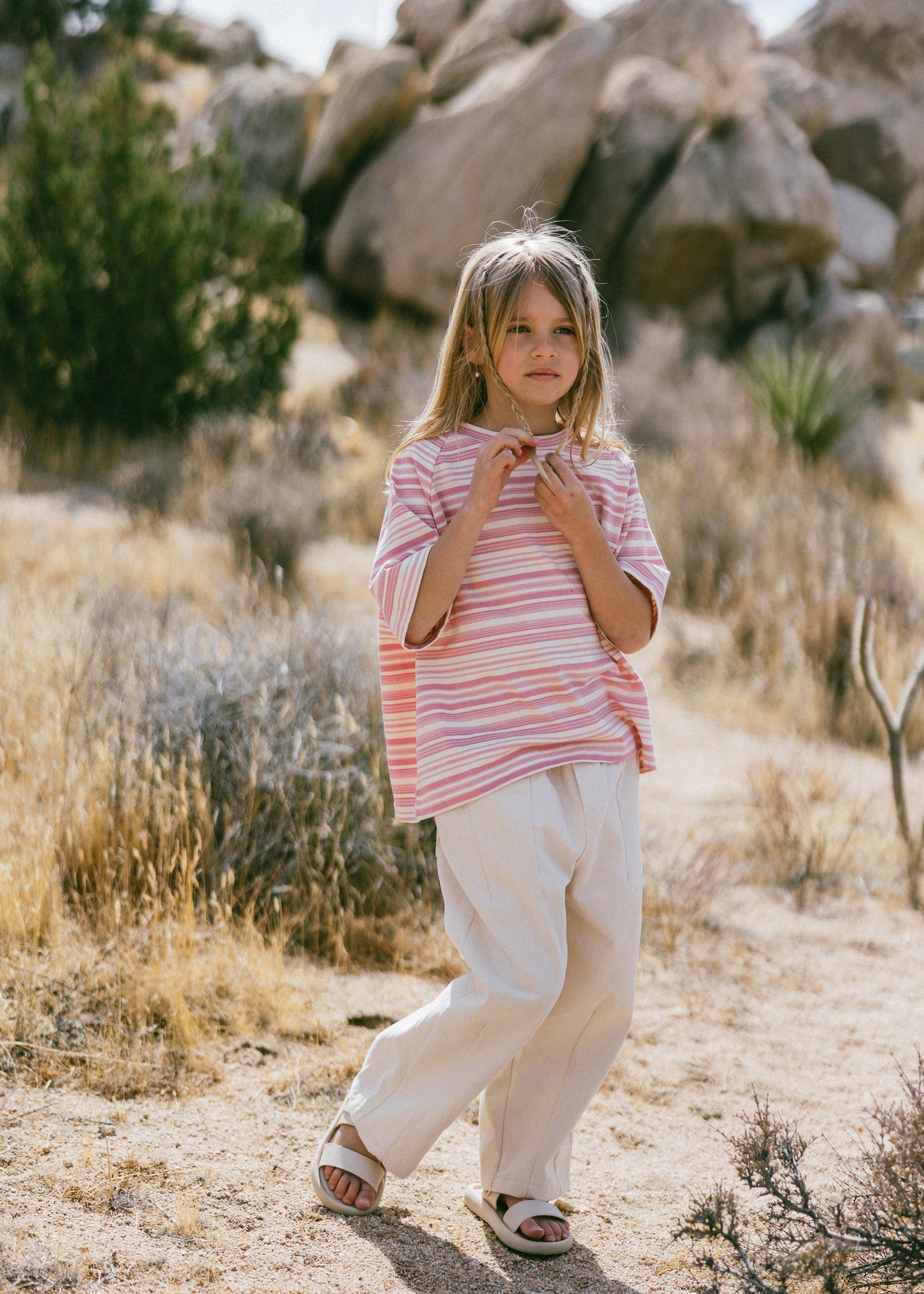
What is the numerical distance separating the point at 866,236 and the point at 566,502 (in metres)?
16.3

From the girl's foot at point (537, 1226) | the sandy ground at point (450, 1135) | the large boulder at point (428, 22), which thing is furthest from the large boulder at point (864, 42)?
the girl's foot at point (537, 1226)

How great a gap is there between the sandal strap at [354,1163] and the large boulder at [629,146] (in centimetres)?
1342

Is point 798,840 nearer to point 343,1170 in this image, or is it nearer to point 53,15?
point 343,1170

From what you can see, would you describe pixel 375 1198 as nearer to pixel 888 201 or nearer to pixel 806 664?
pixel 806 664

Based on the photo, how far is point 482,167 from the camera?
14.2m

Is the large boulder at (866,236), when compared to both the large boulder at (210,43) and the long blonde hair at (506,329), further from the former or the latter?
the long blonde hair at (506,329)

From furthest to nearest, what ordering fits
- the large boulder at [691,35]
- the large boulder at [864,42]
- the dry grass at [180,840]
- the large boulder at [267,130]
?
the large boulder at [864,42] → the large boulder at [267,130] → the large boulder at [691,35] → the dry grass at [180,840]

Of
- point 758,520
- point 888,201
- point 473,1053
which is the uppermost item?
point 888,201

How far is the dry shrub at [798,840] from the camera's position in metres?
4.54

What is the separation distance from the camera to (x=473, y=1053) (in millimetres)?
2076

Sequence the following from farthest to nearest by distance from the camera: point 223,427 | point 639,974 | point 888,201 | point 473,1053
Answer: point 888,201 < point 223,427 < point 639,974 < point 473,1053

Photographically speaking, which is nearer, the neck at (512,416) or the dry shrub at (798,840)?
the neck at (512,416)

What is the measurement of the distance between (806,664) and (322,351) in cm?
848

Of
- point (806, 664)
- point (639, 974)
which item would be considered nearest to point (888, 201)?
point (806, 664)
